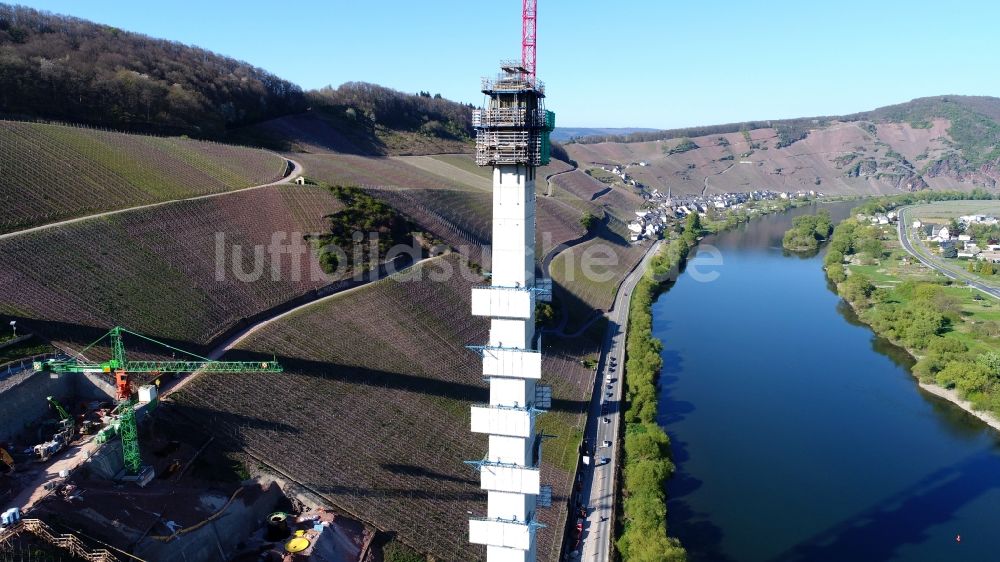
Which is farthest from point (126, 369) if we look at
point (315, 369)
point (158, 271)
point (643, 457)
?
point (643, 457)

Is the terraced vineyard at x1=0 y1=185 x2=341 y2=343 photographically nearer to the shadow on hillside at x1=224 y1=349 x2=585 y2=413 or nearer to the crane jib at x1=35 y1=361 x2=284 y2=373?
the crane jib at x1=35 y1=361 x2=284 y2=373

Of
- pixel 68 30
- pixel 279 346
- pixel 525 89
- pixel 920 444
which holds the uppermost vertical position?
pixel 68 30

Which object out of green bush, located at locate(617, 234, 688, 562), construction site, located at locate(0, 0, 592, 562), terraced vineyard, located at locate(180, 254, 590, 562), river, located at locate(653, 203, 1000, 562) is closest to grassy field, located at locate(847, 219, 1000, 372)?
river, located at locate(653, 203, 1000, 562)

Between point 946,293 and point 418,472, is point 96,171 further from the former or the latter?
point 946,293

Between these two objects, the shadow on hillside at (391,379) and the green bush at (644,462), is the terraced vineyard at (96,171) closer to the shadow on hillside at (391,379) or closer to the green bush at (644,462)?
the shadow on hillside at (391,379)

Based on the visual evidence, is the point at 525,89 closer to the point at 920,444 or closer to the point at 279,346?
the point at 279,346

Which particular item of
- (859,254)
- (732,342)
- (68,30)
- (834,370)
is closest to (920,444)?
(834,370)

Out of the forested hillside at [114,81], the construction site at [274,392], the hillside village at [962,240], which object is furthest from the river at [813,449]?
the forested hillside at [114,81]

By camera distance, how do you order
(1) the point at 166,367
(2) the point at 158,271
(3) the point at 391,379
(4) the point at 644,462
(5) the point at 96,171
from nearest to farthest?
1. (1) the point at 166,367
2. (4) the point at 644,462
3. (2) the point at 158,271
4. (3) the point at 391,379
5. (5) the point at 96,171
